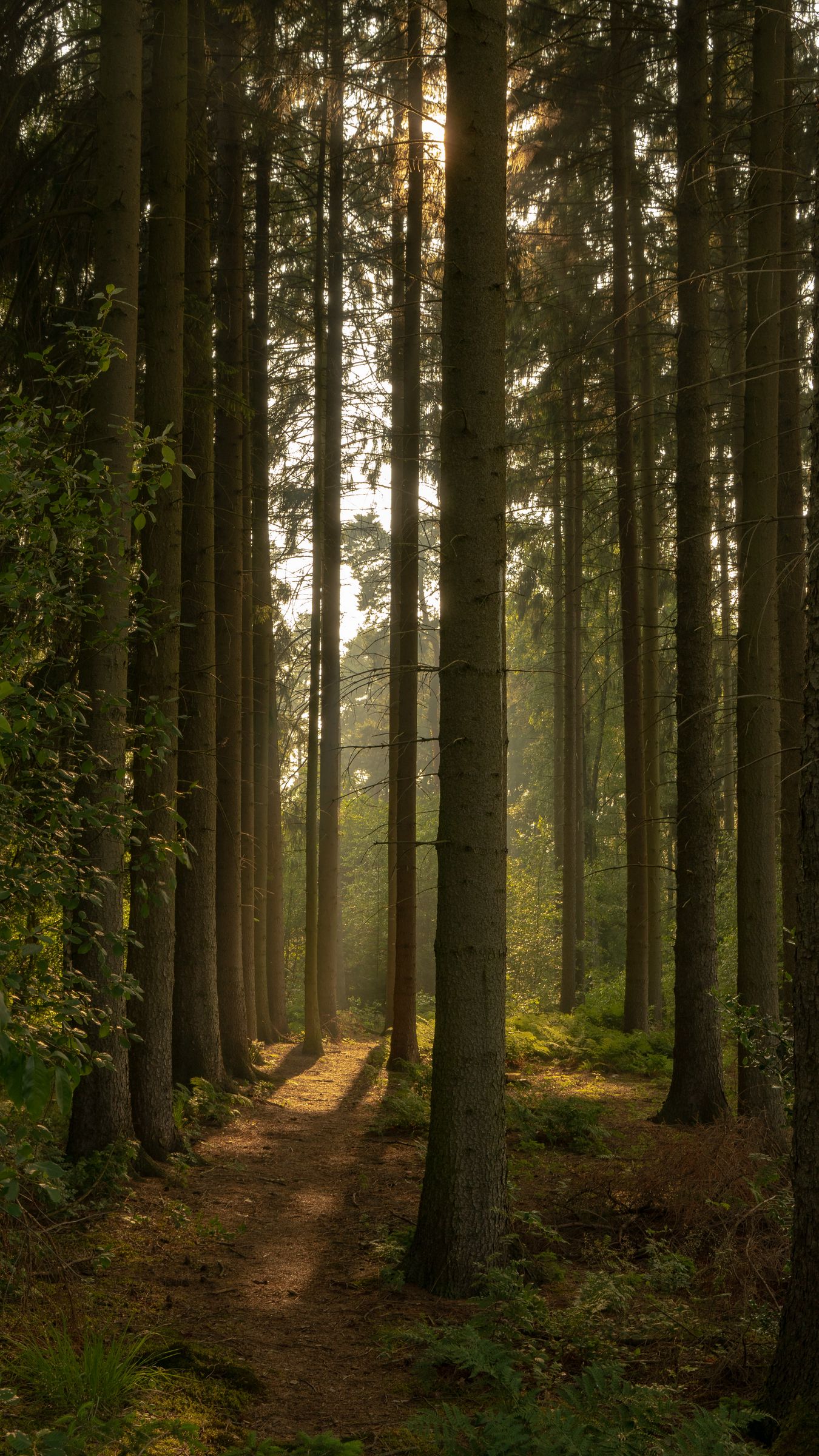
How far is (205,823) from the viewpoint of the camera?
10039 millimetres

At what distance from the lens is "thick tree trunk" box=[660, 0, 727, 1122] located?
9.75 metres

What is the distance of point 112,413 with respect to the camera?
6984 millimetres

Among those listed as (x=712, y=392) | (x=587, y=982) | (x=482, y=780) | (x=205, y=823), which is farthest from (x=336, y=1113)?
(x=587, y=982)

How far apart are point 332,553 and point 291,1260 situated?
1073cm

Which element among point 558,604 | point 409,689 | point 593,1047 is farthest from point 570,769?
point 409,689

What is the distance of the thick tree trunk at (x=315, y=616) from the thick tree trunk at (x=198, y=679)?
401 cm

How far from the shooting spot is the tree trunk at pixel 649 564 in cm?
1443

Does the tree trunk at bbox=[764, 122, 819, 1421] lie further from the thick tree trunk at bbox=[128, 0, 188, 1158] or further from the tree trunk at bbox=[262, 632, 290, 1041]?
the tree trunk at bbox=[262, 632, 290, 1041]

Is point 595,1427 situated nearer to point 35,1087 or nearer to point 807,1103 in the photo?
point 807,1103

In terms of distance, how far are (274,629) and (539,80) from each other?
874cm

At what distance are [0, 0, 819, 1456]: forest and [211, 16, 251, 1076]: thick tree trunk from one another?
6 centimetres

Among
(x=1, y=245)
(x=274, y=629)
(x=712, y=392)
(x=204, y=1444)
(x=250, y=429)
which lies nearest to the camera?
(x=204, y=1444)

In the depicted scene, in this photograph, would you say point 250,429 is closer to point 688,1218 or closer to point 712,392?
point 712,392

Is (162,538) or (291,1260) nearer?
(291,1260)
